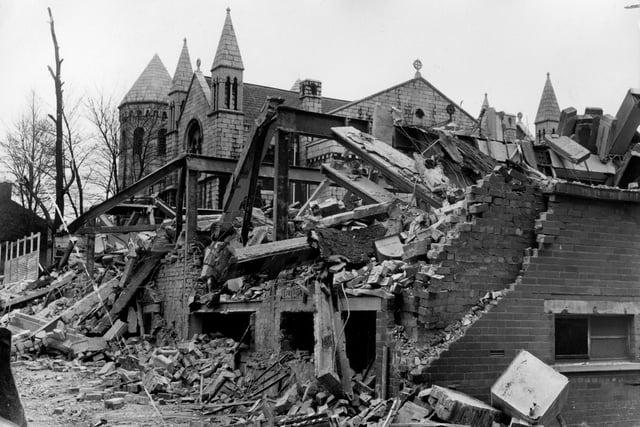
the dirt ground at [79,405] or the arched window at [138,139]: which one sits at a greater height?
the arched window at [138,139]

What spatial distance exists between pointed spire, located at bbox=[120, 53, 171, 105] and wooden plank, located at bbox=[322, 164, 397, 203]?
3636 cm

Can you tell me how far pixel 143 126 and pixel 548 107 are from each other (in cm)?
2799

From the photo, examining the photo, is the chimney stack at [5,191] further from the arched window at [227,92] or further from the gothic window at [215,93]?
the arched window at [227,92]

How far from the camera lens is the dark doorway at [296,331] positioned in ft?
36.3

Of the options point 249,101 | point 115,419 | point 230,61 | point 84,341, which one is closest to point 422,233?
→ point 115,419

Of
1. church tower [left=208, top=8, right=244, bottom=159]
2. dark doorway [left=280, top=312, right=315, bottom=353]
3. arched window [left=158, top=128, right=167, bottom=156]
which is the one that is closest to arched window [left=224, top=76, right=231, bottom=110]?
church tower [left=208, top=8, right=244, bottom=159]

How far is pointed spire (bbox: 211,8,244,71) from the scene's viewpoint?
116ft

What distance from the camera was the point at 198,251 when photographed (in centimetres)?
1483

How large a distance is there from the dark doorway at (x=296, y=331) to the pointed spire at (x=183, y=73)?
32981mm

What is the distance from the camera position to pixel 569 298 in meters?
8.74

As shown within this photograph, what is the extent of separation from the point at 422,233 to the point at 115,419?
4.69 metres

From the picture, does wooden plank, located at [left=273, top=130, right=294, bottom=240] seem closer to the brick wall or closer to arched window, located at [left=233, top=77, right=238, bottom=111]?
the brick wall

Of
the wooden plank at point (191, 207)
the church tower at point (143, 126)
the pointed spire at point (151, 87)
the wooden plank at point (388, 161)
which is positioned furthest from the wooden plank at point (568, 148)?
the pointed spire at point (151, 87)

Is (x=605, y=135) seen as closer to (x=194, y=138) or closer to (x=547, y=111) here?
(x=194, y=138)
